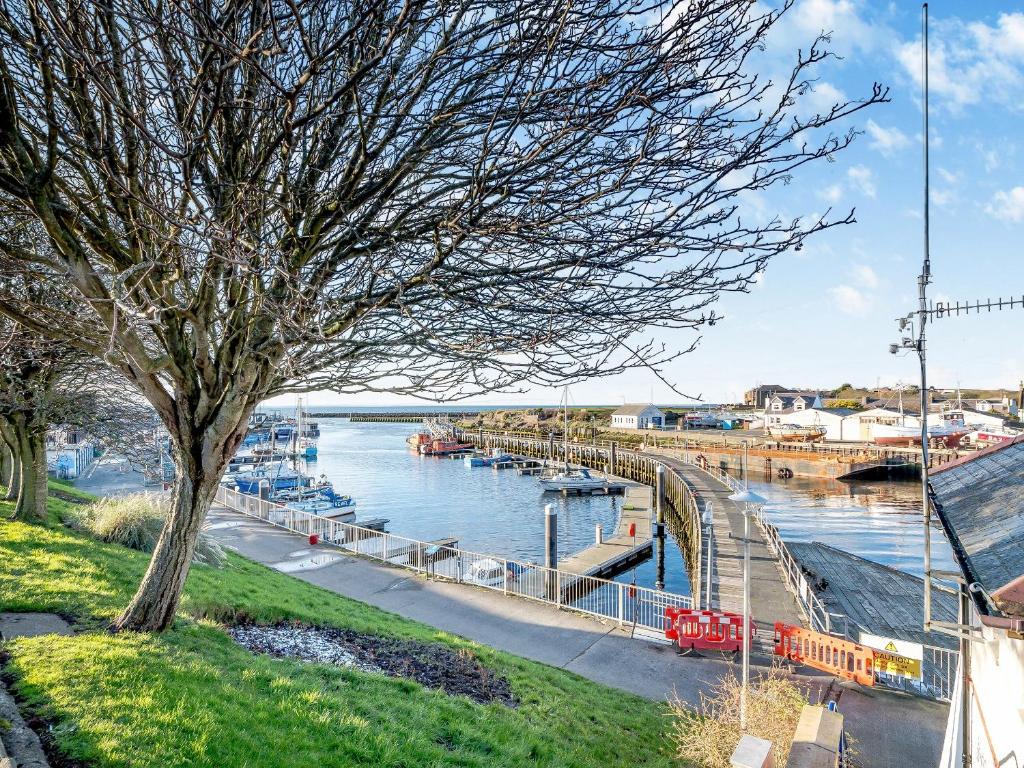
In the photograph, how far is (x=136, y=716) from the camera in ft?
13.1

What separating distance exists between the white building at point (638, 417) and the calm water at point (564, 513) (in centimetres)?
3400

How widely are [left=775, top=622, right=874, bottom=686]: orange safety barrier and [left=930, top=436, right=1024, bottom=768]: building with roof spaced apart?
3885 mm

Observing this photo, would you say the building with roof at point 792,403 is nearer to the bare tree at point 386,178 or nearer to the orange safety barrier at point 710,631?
the orange safety barrier at point 710,631

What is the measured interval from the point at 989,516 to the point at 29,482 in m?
15.7

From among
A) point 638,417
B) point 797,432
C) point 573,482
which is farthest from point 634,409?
point 573,482

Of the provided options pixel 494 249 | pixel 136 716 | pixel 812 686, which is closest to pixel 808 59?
pixel 494 249

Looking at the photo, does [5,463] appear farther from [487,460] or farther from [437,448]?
[437,448]

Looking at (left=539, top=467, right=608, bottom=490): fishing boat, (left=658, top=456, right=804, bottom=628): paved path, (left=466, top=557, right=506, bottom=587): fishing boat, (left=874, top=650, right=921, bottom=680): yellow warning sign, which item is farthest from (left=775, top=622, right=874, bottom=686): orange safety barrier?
(left=539, top=467, right=608, bottom=490): fishing boat

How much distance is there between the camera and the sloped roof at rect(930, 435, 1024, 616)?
301 centimetres

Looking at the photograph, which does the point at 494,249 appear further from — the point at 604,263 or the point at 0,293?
the point at 0,293

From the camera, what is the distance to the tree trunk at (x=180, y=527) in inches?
226

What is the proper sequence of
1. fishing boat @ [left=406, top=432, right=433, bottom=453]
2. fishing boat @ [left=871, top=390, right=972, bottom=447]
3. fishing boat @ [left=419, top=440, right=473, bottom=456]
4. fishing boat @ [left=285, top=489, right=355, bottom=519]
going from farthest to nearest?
1. fishing boat @ [left=406, top=432, right=433, bottom=453]
2. fishing boat @ [left=419, top=440, right=473, bottom=456]
3. fishing boat @ [left=871, top=390, right=972, bottom=447]
4. fishing boat @ [left=285, top=489, right=355, bottom=519]

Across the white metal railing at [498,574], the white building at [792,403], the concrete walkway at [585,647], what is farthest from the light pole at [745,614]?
the white building at [792,403]

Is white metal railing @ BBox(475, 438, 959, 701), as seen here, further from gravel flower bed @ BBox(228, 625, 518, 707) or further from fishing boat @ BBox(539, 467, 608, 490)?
fishing boat @ BBox(539, 467, 608, 490)
